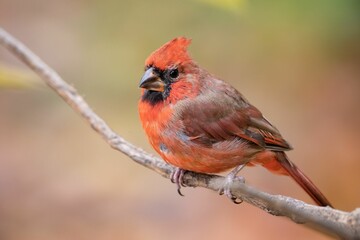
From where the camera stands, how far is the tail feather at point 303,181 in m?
2.13

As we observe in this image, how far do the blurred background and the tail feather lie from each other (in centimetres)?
161

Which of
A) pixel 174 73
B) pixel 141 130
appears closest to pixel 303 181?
pixel 174 73

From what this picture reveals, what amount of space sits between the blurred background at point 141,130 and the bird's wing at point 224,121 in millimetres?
1694

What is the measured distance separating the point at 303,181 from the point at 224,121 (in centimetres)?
31

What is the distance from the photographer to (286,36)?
15.6 feet

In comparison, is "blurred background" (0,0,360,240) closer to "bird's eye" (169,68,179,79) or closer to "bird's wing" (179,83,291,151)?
"bird's wing" (179,83,291,151)

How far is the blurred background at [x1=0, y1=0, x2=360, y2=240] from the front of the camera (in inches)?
160

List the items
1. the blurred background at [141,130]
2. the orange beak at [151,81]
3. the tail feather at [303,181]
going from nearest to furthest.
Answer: the orange beak at [151,81] → the tail feather at [303,181] → the blurred background at [141,130]

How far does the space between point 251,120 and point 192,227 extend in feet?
5.94

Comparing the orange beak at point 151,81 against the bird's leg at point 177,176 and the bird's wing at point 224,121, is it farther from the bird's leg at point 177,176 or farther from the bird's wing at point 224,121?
the bird's leg at point 177,176

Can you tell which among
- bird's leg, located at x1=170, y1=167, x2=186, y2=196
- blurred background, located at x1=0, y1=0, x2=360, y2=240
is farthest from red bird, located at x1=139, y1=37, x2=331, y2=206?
blurred background, located at x1=0, y1=0, x2=360, y2=240

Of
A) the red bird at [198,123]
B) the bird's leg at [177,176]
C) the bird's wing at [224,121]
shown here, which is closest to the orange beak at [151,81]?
the red bird at [198,123]

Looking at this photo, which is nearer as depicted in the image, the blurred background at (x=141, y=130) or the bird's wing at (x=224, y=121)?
the bird's wing at (x=224, y=121)

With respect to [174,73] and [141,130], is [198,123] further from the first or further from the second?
[141,130]
